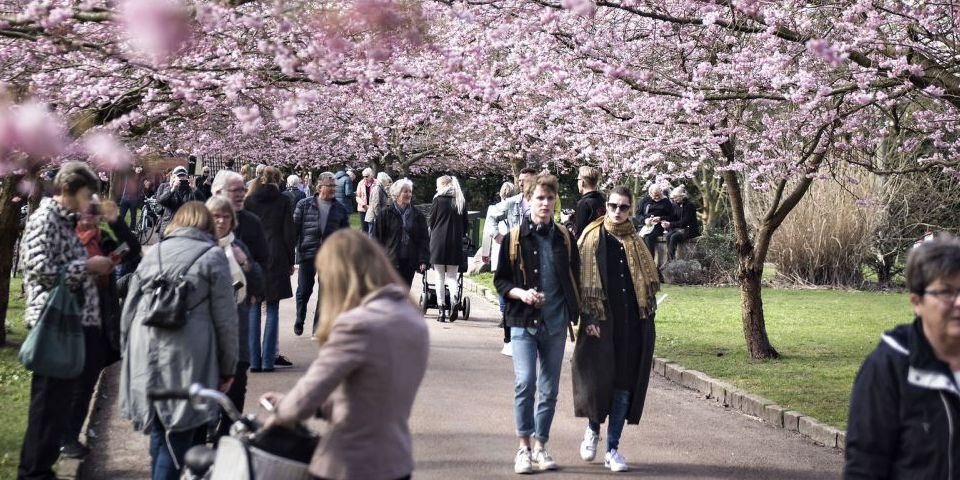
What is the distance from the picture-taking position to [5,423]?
8977 millimetres

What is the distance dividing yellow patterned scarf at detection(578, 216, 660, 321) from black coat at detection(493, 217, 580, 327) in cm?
10

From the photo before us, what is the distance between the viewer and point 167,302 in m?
6.07

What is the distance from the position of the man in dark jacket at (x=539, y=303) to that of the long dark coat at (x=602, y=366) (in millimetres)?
165

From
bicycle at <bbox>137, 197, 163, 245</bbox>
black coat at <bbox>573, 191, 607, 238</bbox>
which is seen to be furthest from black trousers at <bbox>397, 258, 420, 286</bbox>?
bicycle at <bbox>137, 197, 163, 245</bbox>

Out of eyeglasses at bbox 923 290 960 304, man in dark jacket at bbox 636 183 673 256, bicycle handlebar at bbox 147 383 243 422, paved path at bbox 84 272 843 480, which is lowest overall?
paved path at bbox 84 272 843 480

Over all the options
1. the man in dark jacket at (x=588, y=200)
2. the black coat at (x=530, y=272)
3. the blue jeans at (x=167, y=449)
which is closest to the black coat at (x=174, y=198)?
the man in dark jacket at (x=588, y=200)

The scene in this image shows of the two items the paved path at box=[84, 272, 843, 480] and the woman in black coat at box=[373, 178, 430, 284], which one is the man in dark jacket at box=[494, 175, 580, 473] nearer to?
the paved path at box=[84, 272, 843, 480]

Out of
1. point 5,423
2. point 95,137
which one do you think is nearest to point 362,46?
point 95,137

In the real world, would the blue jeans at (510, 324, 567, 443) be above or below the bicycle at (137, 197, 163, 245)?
below

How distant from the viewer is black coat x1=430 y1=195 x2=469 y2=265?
53.0 ft

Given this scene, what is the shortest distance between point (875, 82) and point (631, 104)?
3.20 metres

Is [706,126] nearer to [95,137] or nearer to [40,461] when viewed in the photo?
[95,137]

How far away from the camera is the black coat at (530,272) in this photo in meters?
8.17

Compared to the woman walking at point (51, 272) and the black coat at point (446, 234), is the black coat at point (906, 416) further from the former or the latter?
the black coat at point (446, 234)
